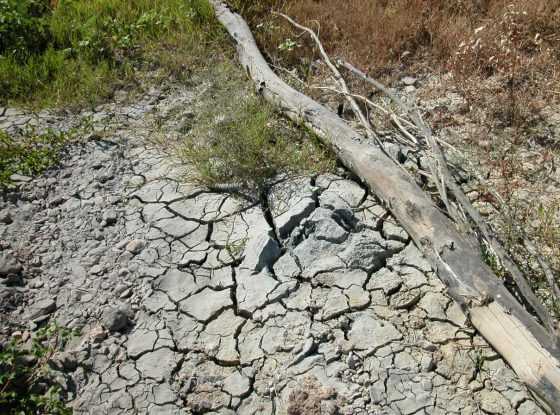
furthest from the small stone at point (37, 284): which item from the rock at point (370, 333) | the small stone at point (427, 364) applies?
the small stone at point (427, 364)

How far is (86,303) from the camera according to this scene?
306cm

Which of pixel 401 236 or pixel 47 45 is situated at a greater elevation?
pixel 47 45

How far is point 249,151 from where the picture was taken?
12.4 feet

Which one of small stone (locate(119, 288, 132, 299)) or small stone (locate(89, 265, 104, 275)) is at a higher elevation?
small stone (locate(89, 265, 104, 275))

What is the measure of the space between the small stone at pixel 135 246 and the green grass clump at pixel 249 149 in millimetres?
636

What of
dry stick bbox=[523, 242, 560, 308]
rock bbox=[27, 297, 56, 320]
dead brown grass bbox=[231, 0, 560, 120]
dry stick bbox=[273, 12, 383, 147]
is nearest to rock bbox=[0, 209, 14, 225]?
rock bbox=[27, 297, 56, 320]

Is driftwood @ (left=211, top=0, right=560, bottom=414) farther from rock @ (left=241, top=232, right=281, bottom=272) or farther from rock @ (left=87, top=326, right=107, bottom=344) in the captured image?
rock @ (left=87, top=326, right=107, bottom=344)

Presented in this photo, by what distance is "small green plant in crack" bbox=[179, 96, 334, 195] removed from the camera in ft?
12.1

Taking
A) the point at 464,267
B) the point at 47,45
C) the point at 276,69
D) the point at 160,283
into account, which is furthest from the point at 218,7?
the point at 464,267

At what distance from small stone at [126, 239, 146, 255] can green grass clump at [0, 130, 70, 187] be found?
3.91ft

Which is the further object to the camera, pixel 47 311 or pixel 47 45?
pixel 47 45

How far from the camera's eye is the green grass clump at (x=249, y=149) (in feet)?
12.1

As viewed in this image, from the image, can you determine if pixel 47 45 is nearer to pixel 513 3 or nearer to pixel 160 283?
pixel 160 283

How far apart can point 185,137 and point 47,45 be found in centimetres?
219
